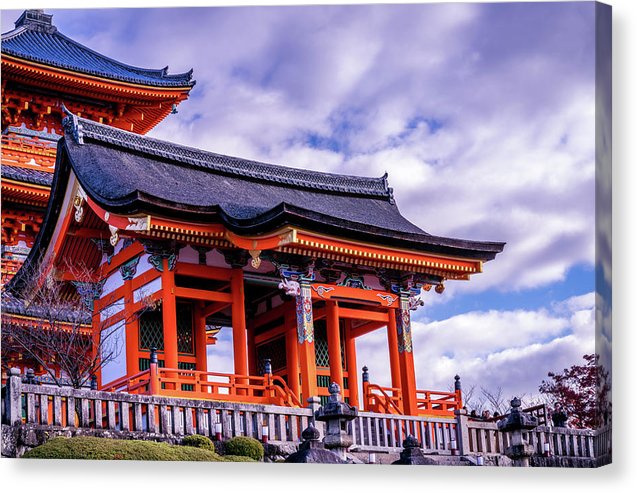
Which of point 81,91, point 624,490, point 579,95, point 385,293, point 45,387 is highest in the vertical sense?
point 81,91

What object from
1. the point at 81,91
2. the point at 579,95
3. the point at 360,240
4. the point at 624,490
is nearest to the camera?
the point at 624,490

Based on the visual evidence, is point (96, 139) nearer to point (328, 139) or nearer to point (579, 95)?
point (328, 139)

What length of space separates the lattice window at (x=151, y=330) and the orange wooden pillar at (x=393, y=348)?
9.11 ft

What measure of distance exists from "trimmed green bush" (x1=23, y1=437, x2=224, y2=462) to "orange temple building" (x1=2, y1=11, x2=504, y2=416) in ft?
4.18

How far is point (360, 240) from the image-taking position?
1389 cm

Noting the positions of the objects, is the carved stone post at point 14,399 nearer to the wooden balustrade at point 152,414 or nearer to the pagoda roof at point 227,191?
the wooden balustrade at point 152,414

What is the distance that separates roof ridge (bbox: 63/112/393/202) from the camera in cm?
1502

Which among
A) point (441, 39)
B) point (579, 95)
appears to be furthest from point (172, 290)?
point (579, 95)

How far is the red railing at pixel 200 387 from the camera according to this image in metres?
12.7

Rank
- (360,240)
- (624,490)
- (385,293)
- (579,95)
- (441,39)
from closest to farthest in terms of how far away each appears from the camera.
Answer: (624,490)
(579,95)
(441,39)
(360,240)
(385,293)

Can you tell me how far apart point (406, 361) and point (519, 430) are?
2.39 meters

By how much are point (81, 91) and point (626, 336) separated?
10.8 m

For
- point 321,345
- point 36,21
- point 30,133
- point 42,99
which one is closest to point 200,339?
point 321,345

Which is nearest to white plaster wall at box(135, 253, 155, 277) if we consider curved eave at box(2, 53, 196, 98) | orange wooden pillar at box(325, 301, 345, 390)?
orange wooden pillar at box(325, 301, 345, 390)
